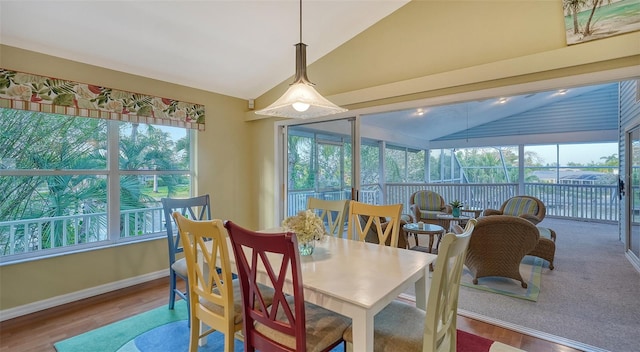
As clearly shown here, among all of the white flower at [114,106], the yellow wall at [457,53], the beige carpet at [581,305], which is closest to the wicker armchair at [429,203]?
the beige carpet at [581,305]

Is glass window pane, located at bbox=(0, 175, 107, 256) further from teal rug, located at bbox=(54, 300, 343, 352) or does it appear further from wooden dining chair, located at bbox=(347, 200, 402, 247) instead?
wooden dining chair, located at bbox=(347, 200, 402, 247)

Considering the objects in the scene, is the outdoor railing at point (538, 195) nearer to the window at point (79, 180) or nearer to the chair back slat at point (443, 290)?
the window at point (79, 180)

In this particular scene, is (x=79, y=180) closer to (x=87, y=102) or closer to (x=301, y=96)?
(x=87, y=102)

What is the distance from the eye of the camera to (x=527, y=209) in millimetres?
5023

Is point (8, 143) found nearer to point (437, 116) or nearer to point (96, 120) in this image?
point (96, 120)

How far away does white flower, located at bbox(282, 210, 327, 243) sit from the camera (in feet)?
6.03

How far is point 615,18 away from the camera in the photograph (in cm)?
210

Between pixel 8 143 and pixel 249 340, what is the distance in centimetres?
298

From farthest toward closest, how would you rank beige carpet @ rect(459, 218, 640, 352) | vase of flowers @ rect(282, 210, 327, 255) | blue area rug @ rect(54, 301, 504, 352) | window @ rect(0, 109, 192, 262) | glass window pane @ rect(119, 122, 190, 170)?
1. glass window pane @ rect(119, 122, 190, 170)
2. window @ rect(0, 109, 192, 262)
3. beige carpet @ rect(459, 218, 640, 352)
4. blue area rug @ rect(54, 301, 504, 352)
5. vase of flowers @ rect(282, 210, 327, 255)

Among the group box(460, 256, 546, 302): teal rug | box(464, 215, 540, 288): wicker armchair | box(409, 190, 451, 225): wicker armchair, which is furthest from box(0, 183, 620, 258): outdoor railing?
box(460, 256, 546, 302): teal rug

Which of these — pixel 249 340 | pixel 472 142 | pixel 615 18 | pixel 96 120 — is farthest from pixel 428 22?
pixel 472 142

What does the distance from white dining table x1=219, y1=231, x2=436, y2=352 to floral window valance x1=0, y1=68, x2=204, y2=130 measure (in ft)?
8.12

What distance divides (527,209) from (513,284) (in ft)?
7.27

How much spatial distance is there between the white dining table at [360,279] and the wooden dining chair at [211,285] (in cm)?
19
